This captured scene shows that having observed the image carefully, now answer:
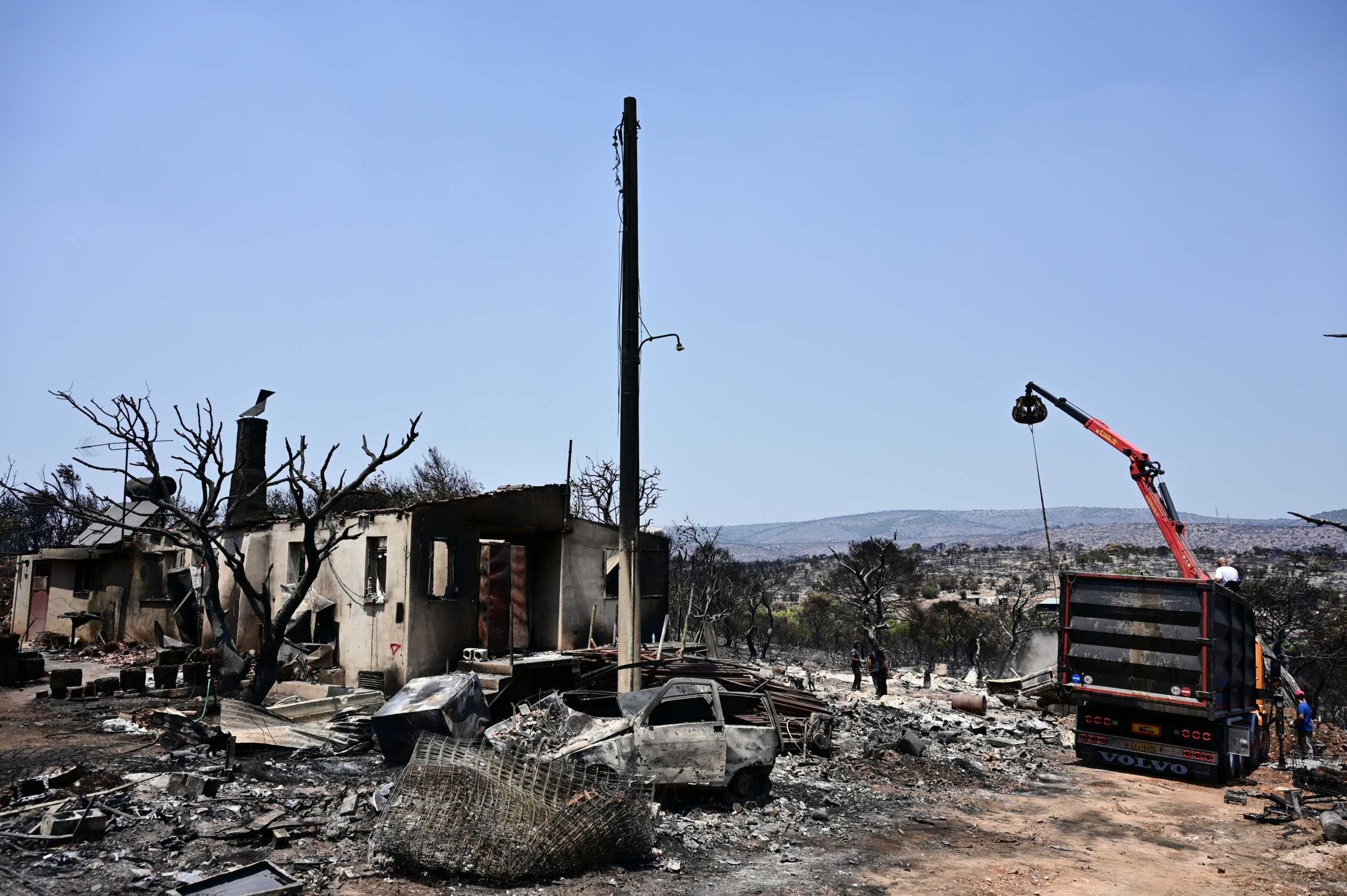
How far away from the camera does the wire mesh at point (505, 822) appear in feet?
25.8

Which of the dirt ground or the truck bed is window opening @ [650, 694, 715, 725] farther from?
the truck bed

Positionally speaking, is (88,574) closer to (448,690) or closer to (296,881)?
(448,690)

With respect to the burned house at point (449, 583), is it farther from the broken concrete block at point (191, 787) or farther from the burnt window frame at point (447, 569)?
the broken concrete block at point (191, 787)

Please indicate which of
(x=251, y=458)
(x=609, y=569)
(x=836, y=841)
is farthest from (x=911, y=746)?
(x=251, y=458)

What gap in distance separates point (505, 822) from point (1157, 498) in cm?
1573

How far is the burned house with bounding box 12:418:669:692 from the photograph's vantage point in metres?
16.9

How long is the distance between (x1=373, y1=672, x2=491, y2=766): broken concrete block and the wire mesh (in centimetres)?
354

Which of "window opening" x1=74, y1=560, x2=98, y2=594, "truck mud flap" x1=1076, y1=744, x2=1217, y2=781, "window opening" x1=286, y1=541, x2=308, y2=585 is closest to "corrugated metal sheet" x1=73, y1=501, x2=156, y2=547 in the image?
"window opening" x1=74, y1=560, x2=98, y2=594

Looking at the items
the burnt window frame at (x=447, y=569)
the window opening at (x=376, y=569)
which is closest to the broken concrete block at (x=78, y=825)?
the burnt window frame at (x=447, y=569)

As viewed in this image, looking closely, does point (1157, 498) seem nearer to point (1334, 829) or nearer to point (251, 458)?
point (1334, 829)

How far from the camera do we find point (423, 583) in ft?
55.2

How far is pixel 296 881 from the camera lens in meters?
7.38

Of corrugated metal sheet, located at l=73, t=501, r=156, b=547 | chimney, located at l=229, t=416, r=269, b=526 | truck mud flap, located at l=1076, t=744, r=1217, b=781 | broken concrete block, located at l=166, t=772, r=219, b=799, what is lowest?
truck mud flap, located at l=1076, t=744, r=1217, b=781

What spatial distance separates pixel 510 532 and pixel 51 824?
11.4 metres
